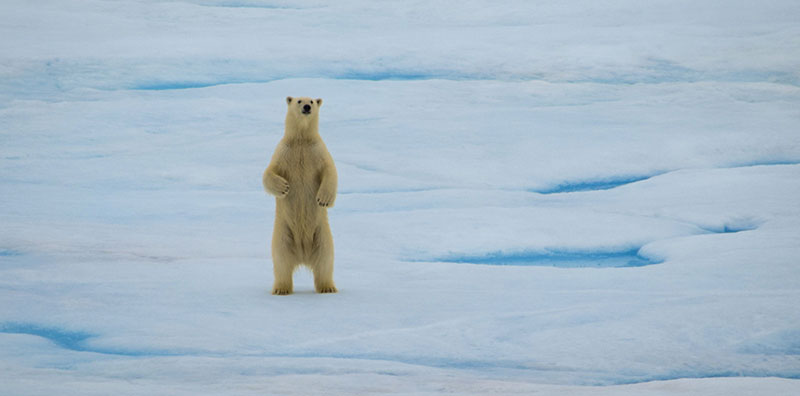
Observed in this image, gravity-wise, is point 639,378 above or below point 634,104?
below

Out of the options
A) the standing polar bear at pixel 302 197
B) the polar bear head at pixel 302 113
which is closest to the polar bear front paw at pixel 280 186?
the standing polar bear at pixel 302 197

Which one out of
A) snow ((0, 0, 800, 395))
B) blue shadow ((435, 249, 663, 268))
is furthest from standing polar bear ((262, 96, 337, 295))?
blue shadow ((435, 249, 663, 268))

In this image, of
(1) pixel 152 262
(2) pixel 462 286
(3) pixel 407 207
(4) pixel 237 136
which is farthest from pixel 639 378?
(4) pixel 237 136

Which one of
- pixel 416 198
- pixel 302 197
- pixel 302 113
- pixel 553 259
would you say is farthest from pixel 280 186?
pixel 416 198

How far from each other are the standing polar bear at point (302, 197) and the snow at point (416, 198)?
15 cm

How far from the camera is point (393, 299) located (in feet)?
15.1

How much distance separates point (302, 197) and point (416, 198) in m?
2.68

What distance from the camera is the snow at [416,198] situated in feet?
12.5

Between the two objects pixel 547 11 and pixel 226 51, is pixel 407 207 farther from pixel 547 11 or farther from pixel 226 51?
pixel 547 11

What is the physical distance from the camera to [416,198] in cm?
727

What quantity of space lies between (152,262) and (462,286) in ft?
5.23

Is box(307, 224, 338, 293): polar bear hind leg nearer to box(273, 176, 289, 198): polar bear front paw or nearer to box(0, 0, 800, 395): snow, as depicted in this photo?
box(0, 0, 800, 395): snow

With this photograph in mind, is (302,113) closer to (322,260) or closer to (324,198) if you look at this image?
(324,198)

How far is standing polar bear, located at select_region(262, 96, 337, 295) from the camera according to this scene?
4.59 metres
